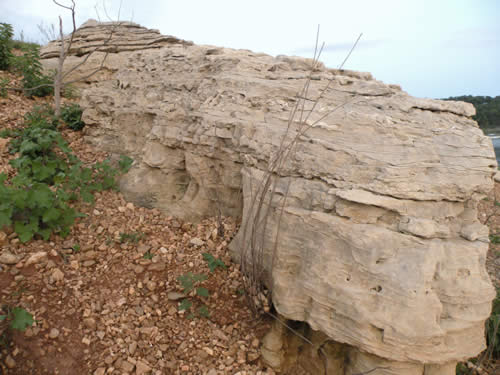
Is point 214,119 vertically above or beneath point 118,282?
above

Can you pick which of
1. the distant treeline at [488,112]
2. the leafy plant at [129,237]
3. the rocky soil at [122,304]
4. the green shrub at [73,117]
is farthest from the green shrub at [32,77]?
the distant treeline at [488,112]

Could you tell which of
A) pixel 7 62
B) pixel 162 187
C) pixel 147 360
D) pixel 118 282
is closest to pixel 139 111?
pixel 162 187

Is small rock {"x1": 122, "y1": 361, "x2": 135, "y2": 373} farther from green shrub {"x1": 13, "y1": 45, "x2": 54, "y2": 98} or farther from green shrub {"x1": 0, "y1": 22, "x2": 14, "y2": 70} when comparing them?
green shrub {"x1": 0, "y1": 22, "x2": 14, "y2": 70}

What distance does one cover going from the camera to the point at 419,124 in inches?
87.6

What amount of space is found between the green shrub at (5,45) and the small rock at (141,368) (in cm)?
565

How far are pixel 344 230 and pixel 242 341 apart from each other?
118 centimetres

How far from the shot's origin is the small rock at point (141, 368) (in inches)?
79.1

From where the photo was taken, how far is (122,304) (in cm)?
237

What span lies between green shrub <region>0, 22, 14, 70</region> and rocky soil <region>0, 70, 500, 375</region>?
3.98 m

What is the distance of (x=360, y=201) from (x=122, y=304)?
1910mm

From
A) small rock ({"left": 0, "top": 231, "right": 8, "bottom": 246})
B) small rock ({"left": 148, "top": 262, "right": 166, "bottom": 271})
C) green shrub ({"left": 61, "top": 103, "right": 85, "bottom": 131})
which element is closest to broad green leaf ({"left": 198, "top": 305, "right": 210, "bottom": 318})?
small rock ({"left": 148, "top": 262, "right": 166, "bottom": 271})

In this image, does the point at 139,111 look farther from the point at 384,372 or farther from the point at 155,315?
the point at 384,372

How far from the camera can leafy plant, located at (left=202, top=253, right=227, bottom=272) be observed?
259 cm

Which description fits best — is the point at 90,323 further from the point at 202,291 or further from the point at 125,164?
the point at 125,164
